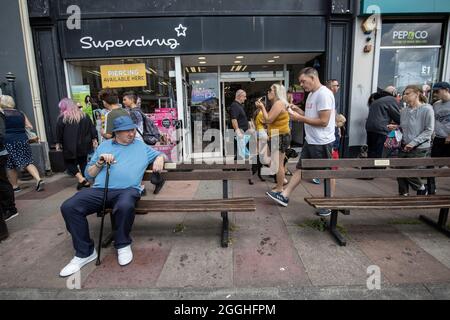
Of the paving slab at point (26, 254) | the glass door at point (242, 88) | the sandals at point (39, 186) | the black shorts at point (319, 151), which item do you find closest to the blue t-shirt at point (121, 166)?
the paving slab at point (26, 254)

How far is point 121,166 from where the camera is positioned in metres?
2.98

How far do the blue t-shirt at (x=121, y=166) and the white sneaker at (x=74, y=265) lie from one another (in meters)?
0.75

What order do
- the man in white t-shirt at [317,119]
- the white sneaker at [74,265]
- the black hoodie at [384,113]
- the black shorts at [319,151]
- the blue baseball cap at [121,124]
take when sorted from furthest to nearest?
the black hoodie at [384,113] < the black shorts at [319,151] < the man in white t-shirt at [317,119] < the blue baseball cap at [121,124] < the white sneaker at [74,265]

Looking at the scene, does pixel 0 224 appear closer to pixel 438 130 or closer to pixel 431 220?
pixel 431 220

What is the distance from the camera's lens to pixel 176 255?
296 cm

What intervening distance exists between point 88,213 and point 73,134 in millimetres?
2840

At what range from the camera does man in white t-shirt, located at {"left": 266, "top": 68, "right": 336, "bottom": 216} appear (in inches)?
140

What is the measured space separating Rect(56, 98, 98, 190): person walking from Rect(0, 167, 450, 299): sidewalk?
4.32ft

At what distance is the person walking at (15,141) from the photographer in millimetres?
4914

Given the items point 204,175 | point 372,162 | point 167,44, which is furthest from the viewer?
point 167,44

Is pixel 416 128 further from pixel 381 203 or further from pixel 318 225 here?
pixel 318 225

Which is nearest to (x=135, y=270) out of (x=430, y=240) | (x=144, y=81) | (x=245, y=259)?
(x=245, y=259)

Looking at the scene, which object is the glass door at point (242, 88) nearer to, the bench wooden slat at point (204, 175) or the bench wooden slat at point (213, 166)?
the bench wooden slat at point (213, 166)
